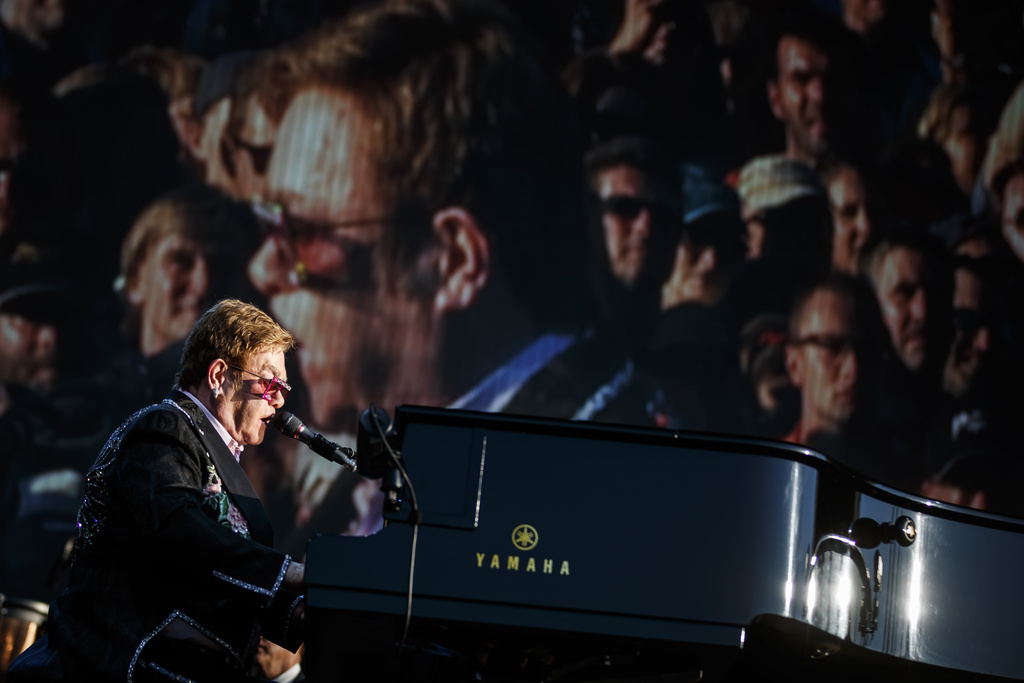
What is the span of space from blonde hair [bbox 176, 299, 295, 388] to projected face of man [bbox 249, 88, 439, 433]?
312 cm

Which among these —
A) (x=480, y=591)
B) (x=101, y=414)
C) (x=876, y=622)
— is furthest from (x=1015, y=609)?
(x=101, y=414)

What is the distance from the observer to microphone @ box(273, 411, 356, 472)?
2164 mm

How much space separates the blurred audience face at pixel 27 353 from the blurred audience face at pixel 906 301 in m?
5.12

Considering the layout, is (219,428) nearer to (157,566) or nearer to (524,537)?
(157,566)

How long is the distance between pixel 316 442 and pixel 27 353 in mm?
4286

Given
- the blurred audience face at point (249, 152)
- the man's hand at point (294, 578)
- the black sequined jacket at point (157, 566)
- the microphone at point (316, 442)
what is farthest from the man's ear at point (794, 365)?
the man's hand at point (294, 578)

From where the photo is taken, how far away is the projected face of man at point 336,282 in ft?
18.2

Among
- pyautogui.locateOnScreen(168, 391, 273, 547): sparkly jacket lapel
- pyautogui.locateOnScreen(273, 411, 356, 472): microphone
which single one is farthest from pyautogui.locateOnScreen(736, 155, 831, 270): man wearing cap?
pyautogui.locateOnScreen(168, 391, 273, 547): sparkly jacket lapel

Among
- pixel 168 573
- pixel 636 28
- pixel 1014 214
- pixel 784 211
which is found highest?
pixel 636 28

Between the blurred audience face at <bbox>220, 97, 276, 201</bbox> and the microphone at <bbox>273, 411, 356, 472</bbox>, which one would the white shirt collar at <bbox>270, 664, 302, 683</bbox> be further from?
the blurred audience face at <bbox>220, 97, 276, 201</bbox>

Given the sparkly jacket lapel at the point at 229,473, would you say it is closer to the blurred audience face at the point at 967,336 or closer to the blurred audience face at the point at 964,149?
the blurred audience face at the point at 967,336

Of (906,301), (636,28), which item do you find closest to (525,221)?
(636,28)

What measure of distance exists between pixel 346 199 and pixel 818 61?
3163 mm

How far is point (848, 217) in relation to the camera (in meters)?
5.72
